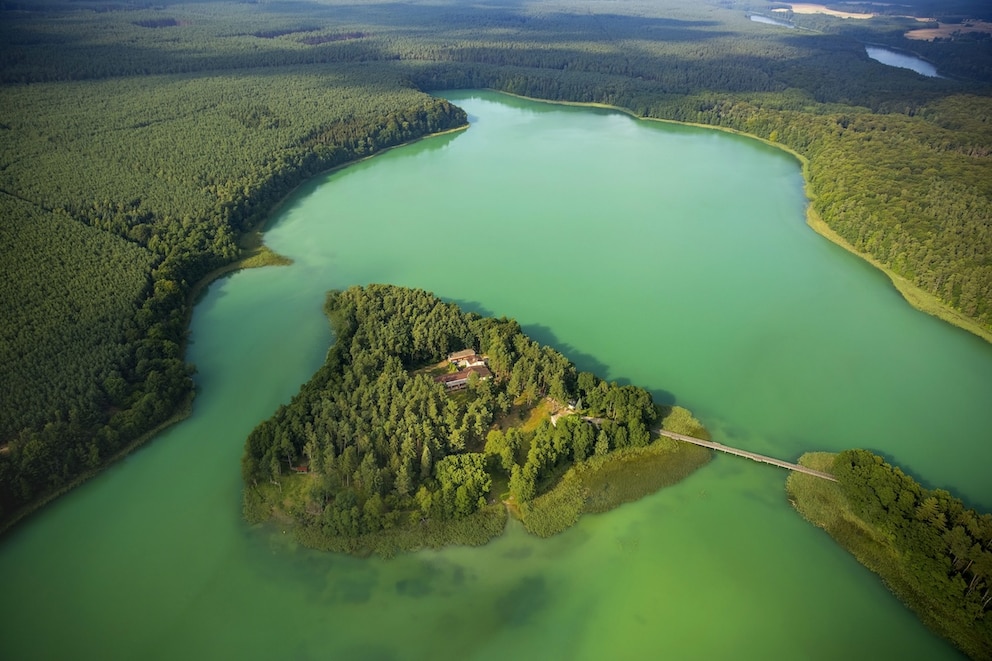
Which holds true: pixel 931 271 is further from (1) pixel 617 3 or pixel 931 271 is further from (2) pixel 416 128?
(1) pixel 617 3

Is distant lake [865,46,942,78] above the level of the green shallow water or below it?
above

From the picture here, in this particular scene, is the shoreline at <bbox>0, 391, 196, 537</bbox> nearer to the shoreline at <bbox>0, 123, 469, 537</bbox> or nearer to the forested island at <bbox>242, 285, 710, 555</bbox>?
the shoreline at <bbox>0, 123, 469, 537</bbox>

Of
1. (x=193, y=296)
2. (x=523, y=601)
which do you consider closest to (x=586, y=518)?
(x=523, y=601)

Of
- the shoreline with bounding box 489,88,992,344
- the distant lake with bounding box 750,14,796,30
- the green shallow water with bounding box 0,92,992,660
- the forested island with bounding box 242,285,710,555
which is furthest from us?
the distant lake with bounding box 750,14,796,30

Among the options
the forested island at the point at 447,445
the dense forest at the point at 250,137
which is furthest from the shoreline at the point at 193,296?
the forested island at the point at 447,445

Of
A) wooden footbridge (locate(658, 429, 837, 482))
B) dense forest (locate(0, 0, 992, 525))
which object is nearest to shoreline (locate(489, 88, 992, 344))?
dense forest (locate(0, 0, 992, 525))

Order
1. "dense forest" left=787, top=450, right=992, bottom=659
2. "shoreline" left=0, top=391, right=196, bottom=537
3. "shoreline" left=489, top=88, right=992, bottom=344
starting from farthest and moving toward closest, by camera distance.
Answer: "shoreline" left=489, top=88, right=992, bottom=344 → "shoreline" left=0, top=391, right=196, bottom=537 → "dense forest" left=787, top=450, right=992, bottom=659

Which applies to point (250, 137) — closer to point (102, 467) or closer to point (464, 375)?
point (102, 467)

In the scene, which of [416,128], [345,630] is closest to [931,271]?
[345,630]
